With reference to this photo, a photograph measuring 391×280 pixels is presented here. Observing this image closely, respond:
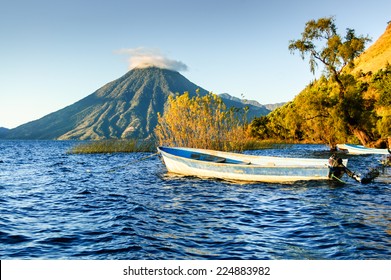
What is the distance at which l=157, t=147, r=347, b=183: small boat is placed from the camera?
62.9 feet

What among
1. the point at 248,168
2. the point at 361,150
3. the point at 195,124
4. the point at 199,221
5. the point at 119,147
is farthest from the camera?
the point at 119,147

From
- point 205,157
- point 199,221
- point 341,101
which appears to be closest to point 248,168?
point 205,157

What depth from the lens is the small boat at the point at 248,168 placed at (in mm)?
19172

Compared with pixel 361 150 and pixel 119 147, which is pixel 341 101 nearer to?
pixel 361 150

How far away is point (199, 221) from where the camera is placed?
12016 mm

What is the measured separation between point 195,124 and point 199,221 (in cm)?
2050

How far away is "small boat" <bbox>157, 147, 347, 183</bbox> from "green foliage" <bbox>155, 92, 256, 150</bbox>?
433 centimetres

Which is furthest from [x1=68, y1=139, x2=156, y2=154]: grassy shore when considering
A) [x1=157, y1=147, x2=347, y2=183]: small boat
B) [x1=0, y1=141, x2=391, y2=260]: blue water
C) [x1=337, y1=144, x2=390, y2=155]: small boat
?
[x1=0, y1=141, x2=391, y2=260]: blue water

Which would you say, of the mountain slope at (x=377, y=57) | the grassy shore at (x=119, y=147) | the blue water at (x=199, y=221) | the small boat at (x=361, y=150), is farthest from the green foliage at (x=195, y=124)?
the mountain slope at (x=377, y=57)

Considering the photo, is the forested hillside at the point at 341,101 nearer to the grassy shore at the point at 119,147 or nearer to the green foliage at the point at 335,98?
the green foliage at the point at 335,98

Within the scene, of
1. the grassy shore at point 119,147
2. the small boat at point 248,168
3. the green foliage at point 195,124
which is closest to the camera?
the small boat at point 248,168

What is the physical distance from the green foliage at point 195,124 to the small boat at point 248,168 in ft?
14.2

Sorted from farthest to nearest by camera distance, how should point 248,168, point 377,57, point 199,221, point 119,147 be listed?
point 377,57, point 119,147, point 248,168, point 199,221

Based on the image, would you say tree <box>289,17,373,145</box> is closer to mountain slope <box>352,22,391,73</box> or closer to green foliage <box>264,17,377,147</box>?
green foliage <box>264,17,377,147</box>
